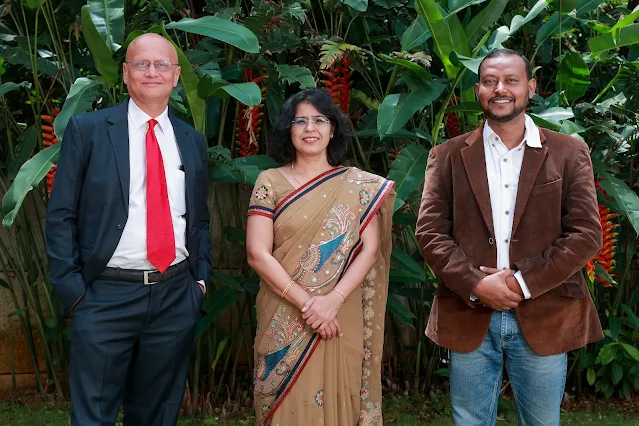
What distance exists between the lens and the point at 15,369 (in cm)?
408

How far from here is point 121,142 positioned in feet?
8.04

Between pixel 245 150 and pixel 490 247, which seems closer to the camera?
pixel 490 247

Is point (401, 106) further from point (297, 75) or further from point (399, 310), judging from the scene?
point (399, 310)

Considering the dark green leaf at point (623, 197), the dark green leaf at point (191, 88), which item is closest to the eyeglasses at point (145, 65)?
the dark green leaf at point (191, 88)

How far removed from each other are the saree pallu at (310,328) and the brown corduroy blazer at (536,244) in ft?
1.25

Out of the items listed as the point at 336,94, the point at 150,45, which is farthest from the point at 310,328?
the point at 336,94

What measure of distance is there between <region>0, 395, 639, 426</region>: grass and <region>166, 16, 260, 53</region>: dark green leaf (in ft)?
6.05

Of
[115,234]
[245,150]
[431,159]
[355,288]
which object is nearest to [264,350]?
[355,288]

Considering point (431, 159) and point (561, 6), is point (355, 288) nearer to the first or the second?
point (431, 159)

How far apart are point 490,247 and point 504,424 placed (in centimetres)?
182

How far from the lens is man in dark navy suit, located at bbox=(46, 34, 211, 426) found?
2391 millimetres

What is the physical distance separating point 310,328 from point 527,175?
0.90 meters

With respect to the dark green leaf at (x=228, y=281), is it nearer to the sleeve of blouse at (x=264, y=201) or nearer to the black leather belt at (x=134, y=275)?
the sleeve of blouse at (x=264, y=201)

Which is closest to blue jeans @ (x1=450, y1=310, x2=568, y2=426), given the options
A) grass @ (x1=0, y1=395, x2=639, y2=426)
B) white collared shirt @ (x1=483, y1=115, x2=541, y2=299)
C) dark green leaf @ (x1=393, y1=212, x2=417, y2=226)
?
white collared shirt @ (x1=483, y1=115, x2=541, y2=299)
